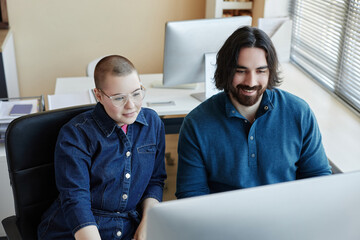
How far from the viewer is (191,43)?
231 cm

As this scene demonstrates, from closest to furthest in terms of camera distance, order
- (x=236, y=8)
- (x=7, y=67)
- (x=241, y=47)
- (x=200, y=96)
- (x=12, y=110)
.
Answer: (x=241, y=47) → (x=12, y=110) → (x=200, y=96) → (x=7, y=67) → (x=236, y=8)

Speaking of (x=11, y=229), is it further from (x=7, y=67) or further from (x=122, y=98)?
(x=7, y=67)

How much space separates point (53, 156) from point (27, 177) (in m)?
0.11

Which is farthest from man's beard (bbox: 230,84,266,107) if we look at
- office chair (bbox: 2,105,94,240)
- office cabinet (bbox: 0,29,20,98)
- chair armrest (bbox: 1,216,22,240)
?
office cabinet (bbox: 0,29,20,98)

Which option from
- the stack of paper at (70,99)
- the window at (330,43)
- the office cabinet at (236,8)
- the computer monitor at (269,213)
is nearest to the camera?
the computer monitor at (269,213)

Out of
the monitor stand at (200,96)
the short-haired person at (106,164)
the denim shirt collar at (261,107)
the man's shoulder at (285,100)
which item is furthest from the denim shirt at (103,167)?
the monitor stand at (200,96)

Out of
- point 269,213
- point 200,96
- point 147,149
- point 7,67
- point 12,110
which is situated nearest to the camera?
point 269,213

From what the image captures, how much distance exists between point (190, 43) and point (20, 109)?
927mm

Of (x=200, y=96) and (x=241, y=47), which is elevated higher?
(x=241, y=47)

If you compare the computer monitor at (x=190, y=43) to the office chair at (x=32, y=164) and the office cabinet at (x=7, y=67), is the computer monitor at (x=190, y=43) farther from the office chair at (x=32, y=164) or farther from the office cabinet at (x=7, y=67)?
the office cabinet at (x=7, y=67)

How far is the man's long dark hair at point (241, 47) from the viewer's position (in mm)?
1415

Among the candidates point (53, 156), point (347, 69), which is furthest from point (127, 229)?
point (347, 69)

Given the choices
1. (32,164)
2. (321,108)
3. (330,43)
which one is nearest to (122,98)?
(32,164)

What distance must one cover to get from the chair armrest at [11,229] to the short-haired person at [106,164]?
76mm
